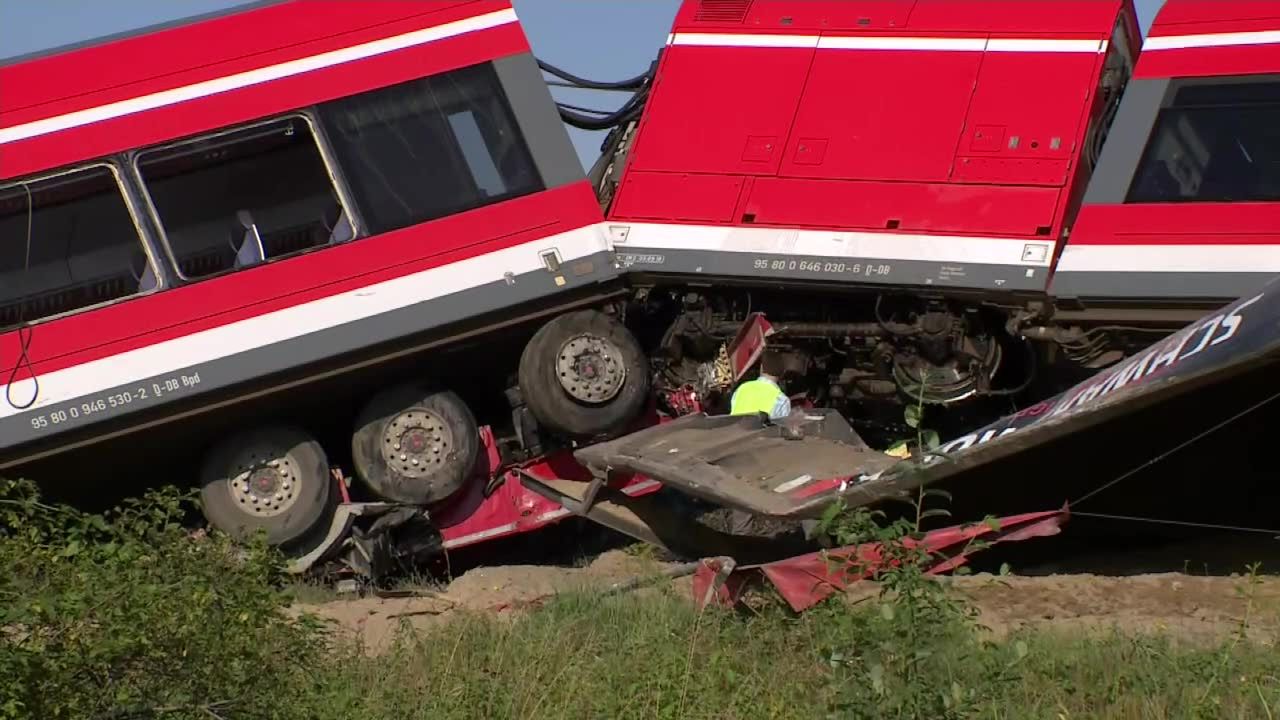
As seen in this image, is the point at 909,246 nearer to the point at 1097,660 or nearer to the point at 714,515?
the point at 714,515

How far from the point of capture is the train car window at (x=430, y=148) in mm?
10062

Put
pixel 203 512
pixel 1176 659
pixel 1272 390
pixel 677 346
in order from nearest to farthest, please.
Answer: pixel 1176 659, pixel 1272 390, pixel 203 512, pixel 677 346

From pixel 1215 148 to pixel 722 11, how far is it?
3.33 metres

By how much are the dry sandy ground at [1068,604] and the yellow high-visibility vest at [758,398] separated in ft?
4.43

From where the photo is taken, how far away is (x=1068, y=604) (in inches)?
306

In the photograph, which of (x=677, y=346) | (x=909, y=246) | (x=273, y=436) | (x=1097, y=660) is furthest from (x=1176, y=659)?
(x=273, y=436)

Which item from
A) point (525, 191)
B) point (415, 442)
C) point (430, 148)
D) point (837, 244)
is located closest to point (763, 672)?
point (837, 244)

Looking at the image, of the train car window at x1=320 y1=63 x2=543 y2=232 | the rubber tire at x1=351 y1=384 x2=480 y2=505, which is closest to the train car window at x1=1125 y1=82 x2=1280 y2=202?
the train car window at x1=320 y1=63 x2=543 y2=232

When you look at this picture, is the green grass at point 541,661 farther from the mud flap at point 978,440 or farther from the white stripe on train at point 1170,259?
the white stripe on train at point 1170,259

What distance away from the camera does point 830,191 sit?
33.7ft

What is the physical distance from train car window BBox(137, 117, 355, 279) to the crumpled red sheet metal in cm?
347

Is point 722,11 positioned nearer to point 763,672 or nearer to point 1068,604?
point 1068,604

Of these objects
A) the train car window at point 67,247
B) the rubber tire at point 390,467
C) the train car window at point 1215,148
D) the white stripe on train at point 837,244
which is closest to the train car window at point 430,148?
the white stripe on train at point 837,244

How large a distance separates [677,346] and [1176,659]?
15.7 feet
